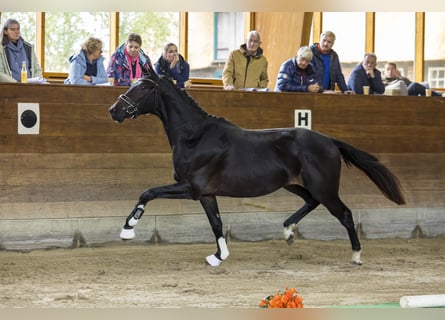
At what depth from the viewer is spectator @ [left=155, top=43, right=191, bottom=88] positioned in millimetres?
6941

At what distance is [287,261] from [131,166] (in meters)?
1.74

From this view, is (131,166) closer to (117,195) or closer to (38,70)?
(117,195)

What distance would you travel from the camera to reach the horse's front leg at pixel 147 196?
209 inches

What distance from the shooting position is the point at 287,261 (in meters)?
6.16

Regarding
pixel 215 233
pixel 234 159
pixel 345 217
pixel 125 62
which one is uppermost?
pixel 125 62

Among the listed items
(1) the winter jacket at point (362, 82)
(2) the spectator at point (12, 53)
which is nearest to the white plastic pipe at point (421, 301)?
(2) the spectator at point (12, 53)

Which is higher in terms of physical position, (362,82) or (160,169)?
(362,82)

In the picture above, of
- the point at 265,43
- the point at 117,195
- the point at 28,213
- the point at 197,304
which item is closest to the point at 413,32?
the point at 265,43

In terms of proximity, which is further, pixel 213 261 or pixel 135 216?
pixel 213 261

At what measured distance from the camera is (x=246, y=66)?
7527mm

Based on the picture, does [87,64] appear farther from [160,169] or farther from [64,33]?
[64,33]

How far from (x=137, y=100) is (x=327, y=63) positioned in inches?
118

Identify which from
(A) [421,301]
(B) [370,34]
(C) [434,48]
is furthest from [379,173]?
(C) [434,48]

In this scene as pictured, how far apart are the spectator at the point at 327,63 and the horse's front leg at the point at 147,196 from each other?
273 cm
